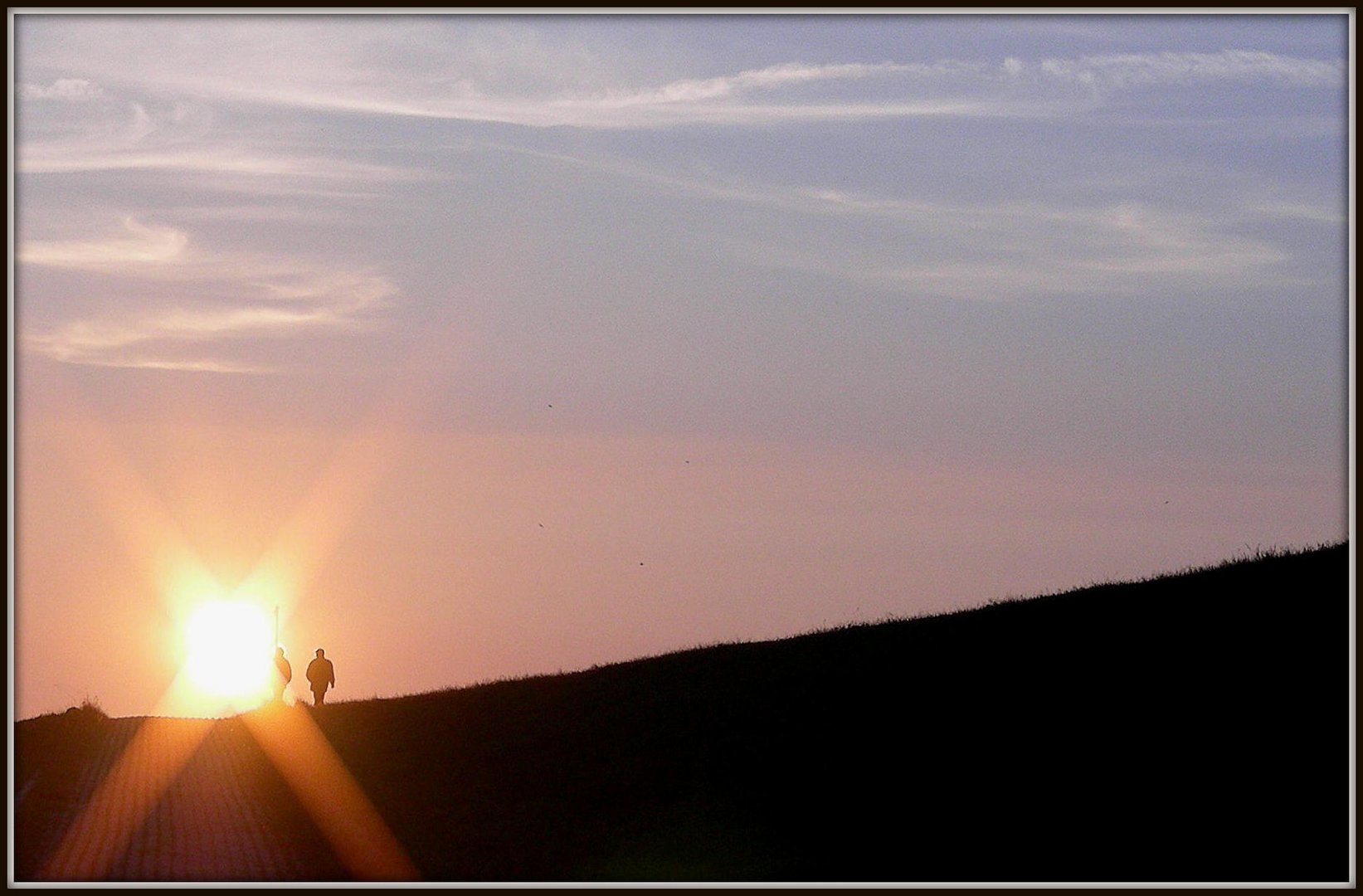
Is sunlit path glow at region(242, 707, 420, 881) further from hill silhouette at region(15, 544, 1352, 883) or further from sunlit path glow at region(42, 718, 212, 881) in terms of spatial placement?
sunlit path glow at region(42, 718, 212, 881)

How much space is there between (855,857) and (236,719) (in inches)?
976

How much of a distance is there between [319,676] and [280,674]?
263 cm

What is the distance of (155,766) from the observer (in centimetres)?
3012

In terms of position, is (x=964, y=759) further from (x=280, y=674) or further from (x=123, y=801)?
(x=280, y=674)

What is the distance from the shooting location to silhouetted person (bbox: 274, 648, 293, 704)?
1549 inches

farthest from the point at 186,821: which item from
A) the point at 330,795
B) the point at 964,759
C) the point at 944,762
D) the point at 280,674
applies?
the point at 280,674

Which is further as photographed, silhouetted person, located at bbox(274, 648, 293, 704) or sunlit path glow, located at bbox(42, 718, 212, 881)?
silhouetted person, located at bbox(274, 648, 293, 704)

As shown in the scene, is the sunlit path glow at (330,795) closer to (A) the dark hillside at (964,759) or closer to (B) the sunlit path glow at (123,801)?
(A) the dark hillside at (964,759)

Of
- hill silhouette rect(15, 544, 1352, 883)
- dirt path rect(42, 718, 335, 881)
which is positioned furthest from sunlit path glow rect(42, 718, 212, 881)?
hill silhouette rect(15, 544, 1352, 883)

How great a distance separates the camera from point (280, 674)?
3950 centimetres

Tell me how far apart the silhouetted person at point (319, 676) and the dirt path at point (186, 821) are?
2459 mm

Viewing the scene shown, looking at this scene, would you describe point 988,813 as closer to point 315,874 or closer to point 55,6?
point 315,874

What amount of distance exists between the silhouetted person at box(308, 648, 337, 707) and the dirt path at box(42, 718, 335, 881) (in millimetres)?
2459

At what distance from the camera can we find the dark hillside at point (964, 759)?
17750mm
